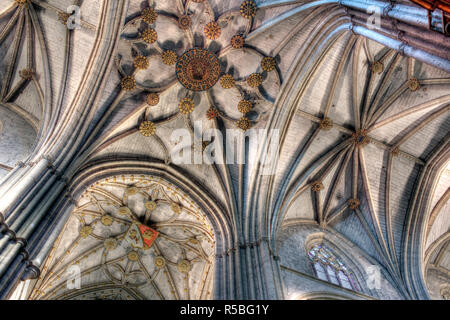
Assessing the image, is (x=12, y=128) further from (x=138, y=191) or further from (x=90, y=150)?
(x=138, y=191)

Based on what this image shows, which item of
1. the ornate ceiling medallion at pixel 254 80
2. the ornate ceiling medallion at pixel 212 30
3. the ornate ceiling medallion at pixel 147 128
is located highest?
the ornate ceiling medallion at pixel 212 30

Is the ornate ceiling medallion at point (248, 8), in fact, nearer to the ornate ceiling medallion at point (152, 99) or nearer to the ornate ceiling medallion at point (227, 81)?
the ornate ceiling medallion at point (227, 81)

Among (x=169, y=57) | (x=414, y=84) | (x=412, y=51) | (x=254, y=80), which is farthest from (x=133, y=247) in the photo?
(x=412, y=51)

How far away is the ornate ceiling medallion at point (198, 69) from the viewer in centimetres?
1352

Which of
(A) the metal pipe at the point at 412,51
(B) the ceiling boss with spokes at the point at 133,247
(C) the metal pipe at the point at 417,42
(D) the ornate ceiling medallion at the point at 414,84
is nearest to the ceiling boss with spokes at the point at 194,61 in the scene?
(B) the ceiling boss with spokes at the point at 133,247

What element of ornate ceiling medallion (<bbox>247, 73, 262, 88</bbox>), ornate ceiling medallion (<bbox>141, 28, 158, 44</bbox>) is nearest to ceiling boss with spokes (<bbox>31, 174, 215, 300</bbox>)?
ornate ceiling medallion (<bbox>247, 73, 262, 88</bbox>)

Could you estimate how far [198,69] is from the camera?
44.8 ft

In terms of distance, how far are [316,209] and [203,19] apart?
8788mm

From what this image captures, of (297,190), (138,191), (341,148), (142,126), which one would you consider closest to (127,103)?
(142,126)

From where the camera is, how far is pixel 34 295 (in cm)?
1466

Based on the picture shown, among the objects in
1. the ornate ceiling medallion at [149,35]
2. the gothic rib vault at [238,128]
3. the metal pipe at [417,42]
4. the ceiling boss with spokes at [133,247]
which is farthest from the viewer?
the ceiling boss with spokes at [133,247]

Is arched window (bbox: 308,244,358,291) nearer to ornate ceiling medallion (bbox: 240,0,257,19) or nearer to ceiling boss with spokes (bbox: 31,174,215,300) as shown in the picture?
ceiling boss with spokes (bbox: 31,174,215,300)

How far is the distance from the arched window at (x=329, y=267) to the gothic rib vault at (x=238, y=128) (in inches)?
14.8
